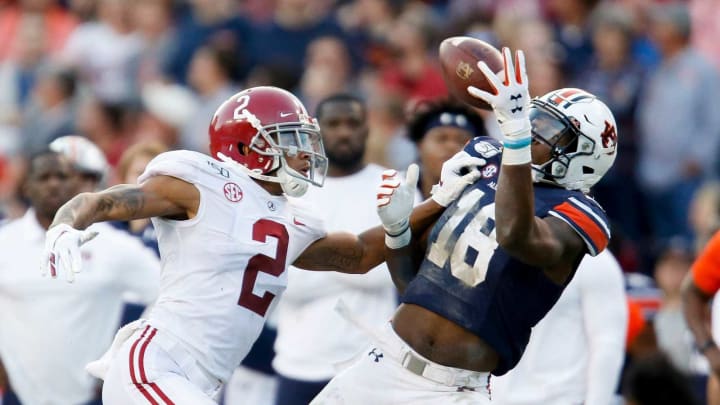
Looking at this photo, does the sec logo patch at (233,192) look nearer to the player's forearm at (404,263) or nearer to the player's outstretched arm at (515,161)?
the player's forearm at (404,263)

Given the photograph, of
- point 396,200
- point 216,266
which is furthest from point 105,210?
point 396,200

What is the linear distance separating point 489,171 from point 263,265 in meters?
0.90

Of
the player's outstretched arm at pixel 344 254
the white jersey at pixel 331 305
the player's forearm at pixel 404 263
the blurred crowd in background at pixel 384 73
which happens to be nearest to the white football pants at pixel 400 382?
the player's forearm at pixel 404 263

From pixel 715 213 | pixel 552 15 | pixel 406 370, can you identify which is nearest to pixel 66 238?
pixel 406 370

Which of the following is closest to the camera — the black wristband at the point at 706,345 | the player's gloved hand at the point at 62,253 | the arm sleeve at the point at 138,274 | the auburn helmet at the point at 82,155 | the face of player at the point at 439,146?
the player's gloved hand at the point at 62,253

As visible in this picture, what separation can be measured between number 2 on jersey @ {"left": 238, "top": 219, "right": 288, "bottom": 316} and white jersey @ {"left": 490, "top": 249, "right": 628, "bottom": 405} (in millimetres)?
1585

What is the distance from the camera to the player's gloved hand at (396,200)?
213 inches

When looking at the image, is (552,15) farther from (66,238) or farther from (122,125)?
(66,238)

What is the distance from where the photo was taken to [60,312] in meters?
7.25

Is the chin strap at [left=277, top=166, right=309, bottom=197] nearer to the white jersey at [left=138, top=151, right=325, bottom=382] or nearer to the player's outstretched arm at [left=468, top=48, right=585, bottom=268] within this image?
the white jersey at [left=138, top=151, right=325, bottom=382]

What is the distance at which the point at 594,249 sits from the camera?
5172mm

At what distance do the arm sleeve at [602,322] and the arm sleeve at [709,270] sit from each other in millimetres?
360

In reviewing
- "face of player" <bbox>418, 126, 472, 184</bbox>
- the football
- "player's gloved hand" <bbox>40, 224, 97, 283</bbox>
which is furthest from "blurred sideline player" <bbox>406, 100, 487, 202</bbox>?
"player's gloved hand" <bbox>40, 224, 97, 283</bbox>

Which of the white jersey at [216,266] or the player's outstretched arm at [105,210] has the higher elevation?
the player's outstretched arm at [105,210]
